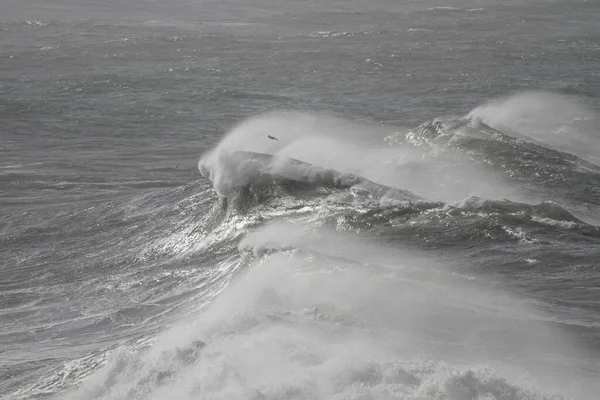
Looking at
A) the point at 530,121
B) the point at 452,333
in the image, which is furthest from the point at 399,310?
the point at 530,121

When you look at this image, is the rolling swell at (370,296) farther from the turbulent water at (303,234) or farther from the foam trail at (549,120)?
the foam trail at (549,120)

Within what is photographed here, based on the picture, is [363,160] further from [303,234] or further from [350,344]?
[350,344]

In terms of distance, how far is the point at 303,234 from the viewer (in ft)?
45.8

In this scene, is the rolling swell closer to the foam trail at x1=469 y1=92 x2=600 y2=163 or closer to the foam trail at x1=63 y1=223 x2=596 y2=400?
the foam trail at x1=63 y1=223 x2=596 y2=400

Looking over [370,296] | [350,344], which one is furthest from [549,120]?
[350,344]

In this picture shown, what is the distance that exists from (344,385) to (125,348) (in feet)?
11.0

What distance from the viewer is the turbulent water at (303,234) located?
945cm

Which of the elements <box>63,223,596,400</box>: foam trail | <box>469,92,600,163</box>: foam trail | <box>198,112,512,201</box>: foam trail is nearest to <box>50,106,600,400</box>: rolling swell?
<box>63,223,596,400</box>: foam trail

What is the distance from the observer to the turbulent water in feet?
31.0

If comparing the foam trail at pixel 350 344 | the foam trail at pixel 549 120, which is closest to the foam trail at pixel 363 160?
the foam trail at pixel 549 120

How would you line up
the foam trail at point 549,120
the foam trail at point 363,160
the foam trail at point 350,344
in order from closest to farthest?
1. the foam trail at point 350,344
2. the foam trail at point 363,160
3. the foam trail at point 549,120

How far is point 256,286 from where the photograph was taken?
1170 centimetres

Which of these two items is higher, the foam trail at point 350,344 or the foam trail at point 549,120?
the foam trail at point 350,344

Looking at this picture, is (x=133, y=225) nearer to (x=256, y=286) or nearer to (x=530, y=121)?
(x=256, y=286)
